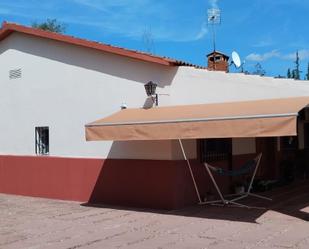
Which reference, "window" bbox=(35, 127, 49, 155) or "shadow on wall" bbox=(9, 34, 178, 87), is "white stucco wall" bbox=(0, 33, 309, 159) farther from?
"window" bbox=(35, 127, 49, 155)

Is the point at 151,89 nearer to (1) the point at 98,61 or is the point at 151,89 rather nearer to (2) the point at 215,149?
(1) the point at 98,61

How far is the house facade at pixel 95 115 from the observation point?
1414 cm

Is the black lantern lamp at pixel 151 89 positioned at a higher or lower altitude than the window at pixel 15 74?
lower

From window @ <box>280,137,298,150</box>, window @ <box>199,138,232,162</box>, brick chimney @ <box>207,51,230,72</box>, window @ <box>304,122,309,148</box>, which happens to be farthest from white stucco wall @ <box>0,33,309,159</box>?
window @ <box>304,122,309,148</box>

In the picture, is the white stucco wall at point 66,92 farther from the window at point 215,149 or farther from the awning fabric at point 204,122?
the window at point 215,149

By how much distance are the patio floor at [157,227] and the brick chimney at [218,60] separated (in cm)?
737

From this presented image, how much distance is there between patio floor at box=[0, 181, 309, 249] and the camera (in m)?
9.91

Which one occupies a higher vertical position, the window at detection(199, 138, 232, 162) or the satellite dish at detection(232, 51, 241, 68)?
the satellite dish at detection(232, 51, 241, 68)

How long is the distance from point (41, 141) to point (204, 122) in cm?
827

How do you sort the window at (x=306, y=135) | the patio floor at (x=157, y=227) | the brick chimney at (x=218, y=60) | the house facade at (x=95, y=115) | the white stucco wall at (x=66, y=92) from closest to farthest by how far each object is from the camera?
the patio floor at (x=157, y=227), the house facade at (x=95, y=115), the white stucco wall at (x=66, y=92), the brick chimney at (x=218, y=60), the window at (x=306, y=135)

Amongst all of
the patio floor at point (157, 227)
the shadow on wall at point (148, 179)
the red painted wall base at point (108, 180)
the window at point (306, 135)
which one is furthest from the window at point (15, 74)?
the window at point (306, 135)

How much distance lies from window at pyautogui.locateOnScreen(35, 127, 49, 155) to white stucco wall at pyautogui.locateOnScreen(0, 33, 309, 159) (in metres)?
0.20

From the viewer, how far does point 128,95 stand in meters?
14.8

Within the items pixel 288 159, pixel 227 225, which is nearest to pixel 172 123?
pixel 227 225
